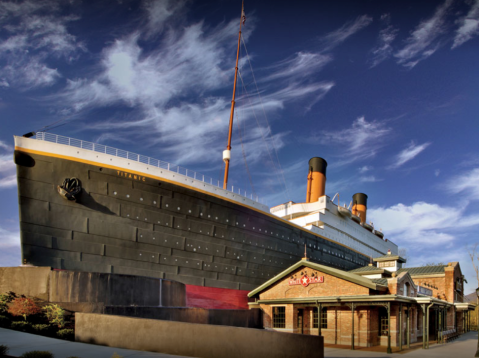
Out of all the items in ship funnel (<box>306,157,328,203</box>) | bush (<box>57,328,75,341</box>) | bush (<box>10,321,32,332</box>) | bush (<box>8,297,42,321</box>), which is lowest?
bush (<box>57,328,75,341</box>)

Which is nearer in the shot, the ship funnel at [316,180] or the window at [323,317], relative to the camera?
the window at [323,317]

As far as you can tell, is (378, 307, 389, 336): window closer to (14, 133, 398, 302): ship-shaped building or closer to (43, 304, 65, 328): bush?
(14, 133, 398, 302): ship-shaped building

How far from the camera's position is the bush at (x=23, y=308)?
42.7 ft

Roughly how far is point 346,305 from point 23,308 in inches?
663

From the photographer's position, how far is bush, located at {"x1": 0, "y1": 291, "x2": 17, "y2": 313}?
43.3 ft

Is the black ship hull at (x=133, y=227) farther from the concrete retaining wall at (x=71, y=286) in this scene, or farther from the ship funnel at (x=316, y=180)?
the ship funnel at (x=316, y=180)

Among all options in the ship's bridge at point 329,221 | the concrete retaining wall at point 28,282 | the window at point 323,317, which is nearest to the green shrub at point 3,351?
the concrete retaining wall at point 28,282

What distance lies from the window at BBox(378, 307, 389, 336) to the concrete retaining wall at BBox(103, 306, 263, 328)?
829 cm

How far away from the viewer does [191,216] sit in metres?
25.2

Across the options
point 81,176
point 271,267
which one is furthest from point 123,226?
point 271,267

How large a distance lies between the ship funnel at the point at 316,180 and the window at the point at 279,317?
81.4ft

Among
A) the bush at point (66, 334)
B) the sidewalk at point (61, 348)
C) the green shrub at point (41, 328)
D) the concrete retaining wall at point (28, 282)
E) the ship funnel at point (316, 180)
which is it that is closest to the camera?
the sidewalk at point (61, 348)

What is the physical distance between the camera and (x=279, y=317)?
24672 mm

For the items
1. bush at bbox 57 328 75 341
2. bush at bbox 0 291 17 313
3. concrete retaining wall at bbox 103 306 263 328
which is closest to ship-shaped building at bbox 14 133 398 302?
Answer: concrete retaining wall at bbox 103 306 263 328
